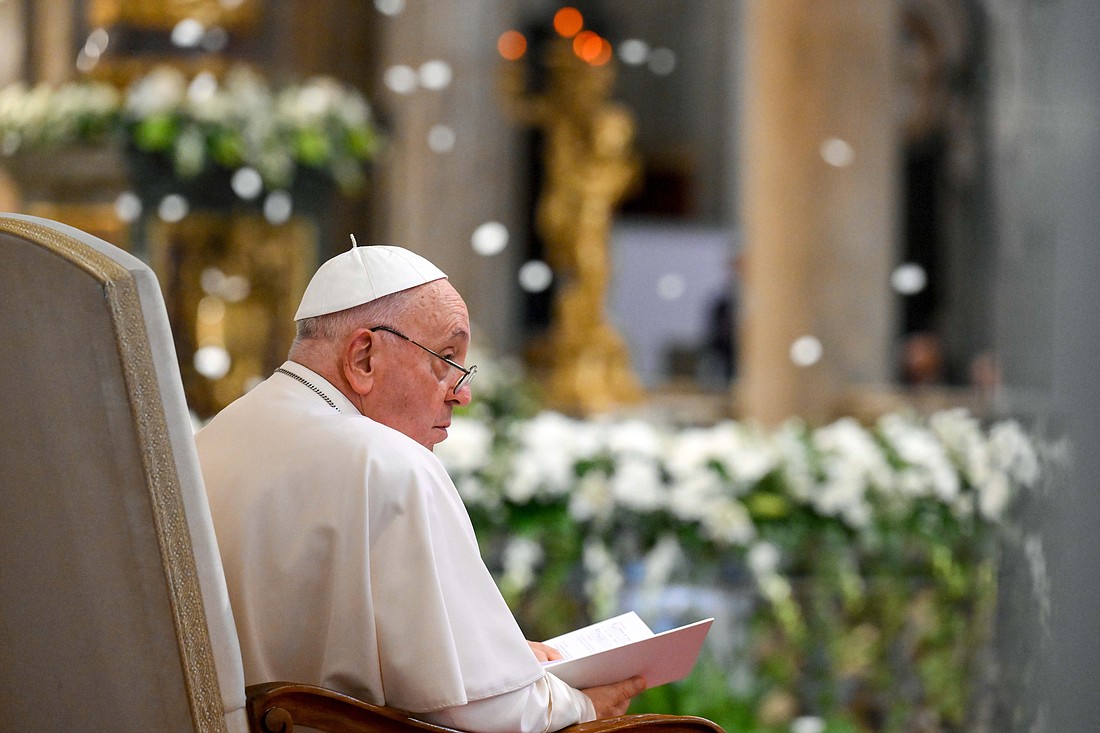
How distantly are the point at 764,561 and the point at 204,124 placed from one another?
3.33 m

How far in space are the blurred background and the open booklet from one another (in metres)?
1.84

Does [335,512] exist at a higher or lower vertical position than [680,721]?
higher

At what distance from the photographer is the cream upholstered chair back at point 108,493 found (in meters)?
1.57

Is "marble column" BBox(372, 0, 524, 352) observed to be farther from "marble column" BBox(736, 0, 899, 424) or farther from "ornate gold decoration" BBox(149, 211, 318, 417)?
"marble column" BBox(736, 0, 899, 424)

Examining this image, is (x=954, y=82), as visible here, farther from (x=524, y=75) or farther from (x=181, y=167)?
(x=181, y=167)

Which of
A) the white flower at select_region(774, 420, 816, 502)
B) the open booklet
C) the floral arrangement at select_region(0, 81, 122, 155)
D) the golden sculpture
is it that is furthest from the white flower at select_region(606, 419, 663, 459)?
the golden sculpture

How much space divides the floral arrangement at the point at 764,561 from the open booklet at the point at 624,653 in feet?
6.22

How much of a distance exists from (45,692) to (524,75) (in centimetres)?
715

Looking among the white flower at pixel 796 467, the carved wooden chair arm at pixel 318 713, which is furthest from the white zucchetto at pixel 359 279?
the white flower at pixel 796 467

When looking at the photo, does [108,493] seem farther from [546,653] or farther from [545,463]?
[545,463]

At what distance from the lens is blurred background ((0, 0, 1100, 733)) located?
13.4ft

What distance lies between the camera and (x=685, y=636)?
1921mm

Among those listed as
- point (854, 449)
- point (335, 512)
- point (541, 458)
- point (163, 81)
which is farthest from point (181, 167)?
point (335, 512)

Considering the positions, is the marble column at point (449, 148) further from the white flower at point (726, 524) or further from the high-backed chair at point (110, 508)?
the high-backed chair at point (110, 508)
